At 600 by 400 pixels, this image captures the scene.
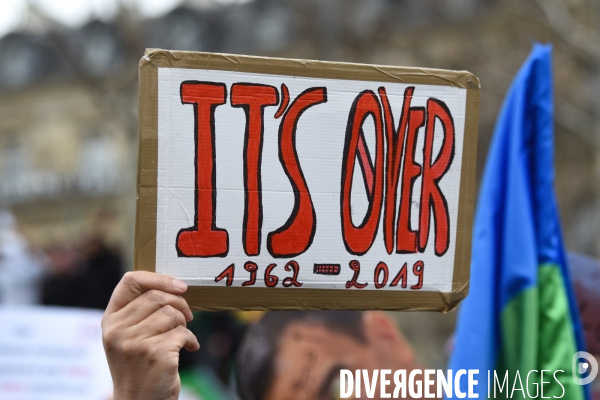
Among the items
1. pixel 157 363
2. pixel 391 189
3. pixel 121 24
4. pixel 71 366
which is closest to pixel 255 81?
pixel 391 189

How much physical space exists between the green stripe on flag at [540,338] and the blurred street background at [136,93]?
0.87m

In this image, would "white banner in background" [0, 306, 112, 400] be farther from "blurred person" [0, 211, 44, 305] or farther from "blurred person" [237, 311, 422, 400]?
"blurred person" [0, 211, 44, 305]

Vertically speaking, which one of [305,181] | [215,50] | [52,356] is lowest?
[52,356]

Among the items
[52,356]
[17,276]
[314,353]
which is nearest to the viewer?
[314,353]

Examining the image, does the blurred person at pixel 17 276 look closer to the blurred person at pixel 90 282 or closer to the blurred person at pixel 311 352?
the blurred person at pixel 90 282

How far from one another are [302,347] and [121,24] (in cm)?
893

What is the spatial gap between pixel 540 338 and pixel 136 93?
1013 centimetres

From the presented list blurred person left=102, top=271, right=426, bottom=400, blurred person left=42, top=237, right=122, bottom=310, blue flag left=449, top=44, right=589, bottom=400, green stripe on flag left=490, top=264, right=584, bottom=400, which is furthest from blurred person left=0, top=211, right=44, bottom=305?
green stripe on flag left=490, top=264, right=584, bottom=400

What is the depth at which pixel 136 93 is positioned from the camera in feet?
39.5

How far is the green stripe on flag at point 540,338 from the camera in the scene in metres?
2.38

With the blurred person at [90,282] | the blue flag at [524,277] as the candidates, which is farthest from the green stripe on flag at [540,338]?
the blurred person at [90,282]

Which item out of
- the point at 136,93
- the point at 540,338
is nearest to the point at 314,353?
the point at 540,338

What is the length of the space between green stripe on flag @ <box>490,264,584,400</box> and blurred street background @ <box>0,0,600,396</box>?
87cm

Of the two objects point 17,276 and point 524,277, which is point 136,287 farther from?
point 17,276
